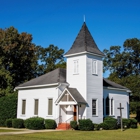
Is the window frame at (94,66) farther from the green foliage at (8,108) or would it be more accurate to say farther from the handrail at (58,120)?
the green foliage at (8,108)

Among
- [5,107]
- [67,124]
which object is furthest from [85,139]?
[5,107]

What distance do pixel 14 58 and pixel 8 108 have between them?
14.3 meters

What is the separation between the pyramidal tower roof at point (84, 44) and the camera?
2797cm

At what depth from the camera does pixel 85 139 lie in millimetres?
16984

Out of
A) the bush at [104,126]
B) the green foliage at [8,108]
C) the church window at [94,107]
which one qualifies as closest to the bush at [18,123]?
the green foliage at [8,108]

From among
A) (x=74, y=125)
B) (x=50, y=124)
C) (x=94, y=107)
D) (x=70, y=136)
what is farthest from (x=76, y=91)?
(x=70, y=136)

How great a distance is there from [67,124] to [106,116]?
20.6 feet

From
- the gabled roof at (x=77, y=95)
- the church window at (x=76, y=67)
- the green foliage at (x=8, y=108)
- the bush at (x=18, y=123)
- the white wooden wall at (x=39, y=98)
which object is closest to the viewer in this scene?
the gabled roof at (x=77, y=95)

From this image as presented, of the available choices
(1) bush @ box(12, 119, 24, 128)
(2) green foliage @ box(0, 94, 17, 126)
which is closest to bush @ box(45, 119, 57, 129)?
(1) bush @ box(12, 119, 24, 128)

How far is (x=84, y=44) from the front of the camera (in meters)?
28.2

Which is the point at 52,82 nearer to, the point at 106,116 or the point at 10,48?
the point at 106,116

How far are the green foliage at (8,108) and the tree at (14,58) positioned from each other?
28.1 ft

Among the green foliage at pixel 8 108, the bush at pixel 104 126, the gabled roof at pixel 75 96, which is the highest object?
the gabled roof at pixel 75 96

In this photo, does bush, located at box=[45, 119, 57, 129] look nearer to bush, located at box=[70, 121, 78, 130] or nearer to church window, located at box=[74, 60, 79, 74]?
bush, located at box=[70, 121, 78, 130]
